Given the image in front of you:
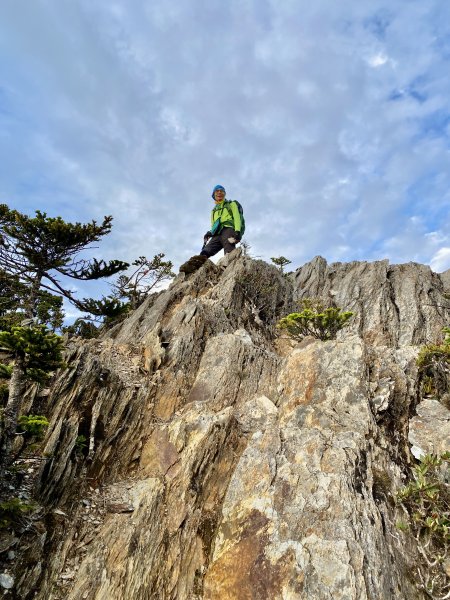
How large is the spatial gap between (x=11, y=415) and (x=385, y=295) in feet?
74.8

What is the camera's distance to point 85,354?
11281 millimetres

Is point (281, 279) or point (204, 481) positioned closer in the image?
point (204, 481)

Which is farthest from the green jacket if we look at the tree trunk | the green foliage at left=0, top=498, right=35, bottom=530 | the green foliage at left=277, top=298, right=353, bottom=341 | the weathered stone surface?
the green foliage at left=0, top=498, right=35, bottom=530

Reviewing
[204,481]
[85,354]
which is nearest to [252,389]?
[204,481]

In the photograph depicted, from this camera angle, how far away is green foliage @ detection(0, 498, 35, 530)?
6.38 m

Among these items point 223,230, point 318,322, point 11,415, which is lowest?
point 11,415

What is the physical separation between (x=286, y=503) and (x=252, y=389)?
5220mm

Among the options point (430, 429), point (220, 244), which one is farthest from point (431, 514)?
point (220, 244)

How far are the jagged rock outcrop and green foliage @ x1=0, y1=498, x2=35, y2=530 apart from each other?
75cm

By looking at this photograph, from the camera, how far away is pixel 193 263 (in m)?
24.8

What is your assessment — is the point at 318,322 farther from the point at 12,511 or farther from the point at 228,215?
the point at 228,215

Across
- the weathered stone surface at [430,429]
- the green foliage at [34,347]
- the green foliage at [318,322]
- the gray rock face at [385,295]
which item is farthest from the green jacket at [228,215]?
the green foliage at [34,347]

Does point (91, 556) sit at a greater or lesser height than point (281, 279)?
lesser

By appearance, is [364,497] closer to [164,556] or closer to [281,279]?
[164,556]
